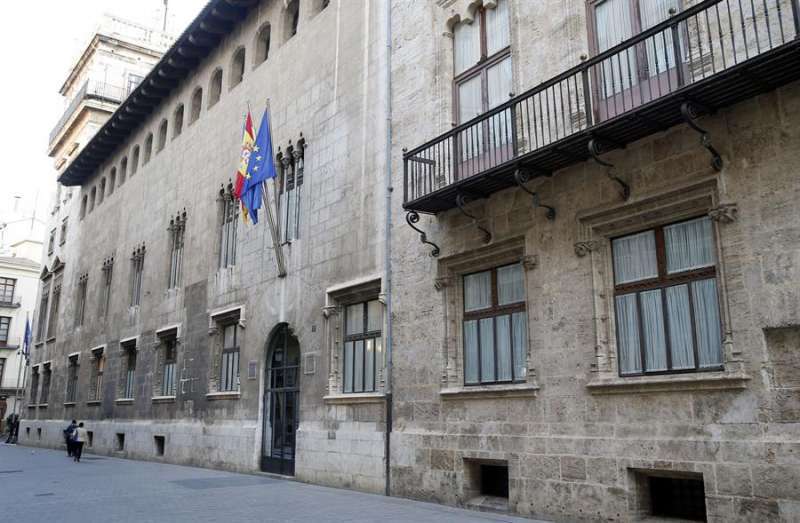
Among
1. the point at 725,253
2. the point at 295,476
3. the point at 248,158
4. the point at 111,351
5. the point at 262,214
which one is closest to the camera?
the point at 725,253

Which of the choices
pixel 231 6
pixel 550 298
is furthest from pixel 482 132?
pixel 231 6

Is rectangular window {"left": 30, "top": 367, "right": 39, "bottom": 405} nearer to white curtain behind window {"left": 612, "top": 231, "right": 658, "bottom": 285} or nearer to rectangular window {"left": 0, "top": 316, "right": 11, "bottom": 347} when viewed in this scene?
rectangular window {"left": 0, "top": 316, "right": 11, "bottom": 347}

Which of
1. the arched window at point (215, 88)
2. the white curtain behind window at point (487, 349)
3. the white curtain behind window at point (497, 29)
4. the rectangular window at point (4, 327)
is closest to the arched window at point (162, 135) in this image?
the arched window at point (215, 88)

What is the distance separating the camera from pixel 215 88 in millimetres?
23875

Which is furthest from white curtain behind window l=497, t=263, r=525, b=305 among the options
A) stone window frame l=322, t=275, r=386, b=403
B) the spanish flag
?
the spanish flag

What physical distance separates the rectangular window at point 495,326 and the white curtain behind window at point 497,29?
413cm

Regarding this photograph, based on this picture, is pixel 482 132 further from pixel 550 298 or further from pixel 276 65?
pixel 276 65

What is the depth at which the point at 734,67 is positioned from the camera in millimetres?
7449

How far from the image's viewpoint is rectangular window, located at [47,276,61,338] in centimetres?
3759

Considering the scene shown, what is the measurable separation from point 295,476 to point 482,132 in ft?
28.9

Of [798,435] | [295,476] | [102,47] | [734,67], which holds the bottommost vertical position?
[295,476]

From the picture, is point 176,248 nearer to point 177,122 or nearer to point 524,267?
point 177,122

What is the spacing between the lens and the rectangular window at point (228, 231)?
2028 centimetres

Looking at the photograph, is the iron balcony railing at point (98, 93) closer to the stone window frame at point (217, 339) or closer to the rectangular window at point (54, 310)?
the rectangular window at point (54, 310)
